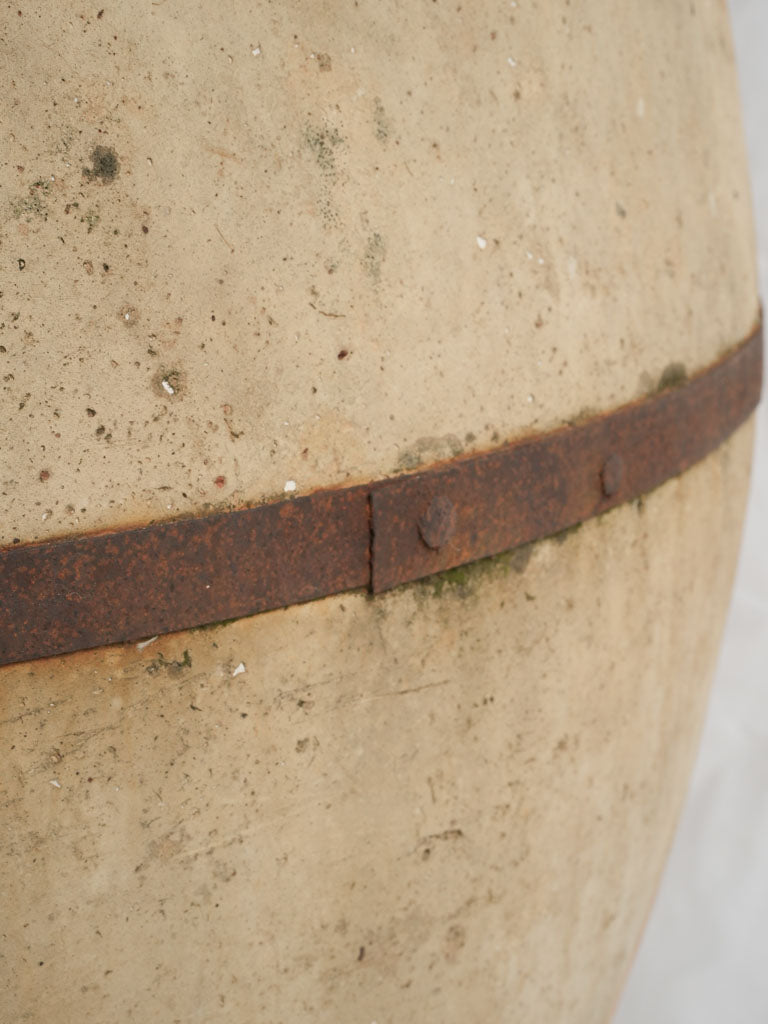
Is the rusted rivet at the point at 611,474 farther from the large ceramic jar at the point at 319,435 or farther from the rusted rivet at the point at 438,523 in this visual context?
the rusted rivet at the point at 438,523

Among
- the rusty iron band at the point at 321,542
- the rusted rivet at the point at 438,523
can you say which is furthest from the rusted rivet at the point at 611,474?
the rusted rivet at the point at 438,523

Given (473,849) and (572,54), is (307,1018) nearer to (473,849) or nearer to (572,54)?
(473,849)

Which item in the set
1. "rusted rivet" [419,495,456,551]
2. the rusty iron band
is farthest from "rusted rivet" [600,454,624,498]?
"rusted rivet" [419,495,456,551]

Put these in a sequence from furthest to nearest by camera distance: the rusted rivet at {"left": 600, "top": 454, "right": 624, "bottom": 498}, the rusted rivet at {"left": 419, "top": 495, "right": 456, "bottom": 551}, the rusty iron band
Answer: the rusted rivet at {"left": 600, "top": 454, "right": 624, "bottom": 498}
the rusted rivet at {"left": 419, "top": 495, "right": 456, "bottom": 551}
the rusty iron band

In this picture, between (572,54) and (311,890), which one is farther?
(572,54)

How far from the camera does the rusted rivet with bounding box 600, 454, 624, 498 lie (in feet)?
3.81

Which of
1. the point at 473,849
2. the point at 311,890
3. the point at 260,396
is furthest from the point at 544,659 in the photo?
the point at 260,396

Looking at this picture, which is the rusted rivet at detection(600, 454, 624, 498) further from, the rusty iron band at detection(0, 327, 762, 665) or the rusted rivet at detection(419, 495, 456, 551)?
the rusted rivet at detection(419, 495, 456, 551)

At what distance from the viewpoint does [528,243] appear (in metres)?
1.09

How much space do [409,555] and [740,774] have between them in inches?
72.8

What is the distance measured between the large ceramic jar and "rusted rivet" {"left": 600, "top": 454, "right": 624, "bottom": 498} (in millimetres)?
62

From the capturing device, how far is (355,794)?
3.37ft

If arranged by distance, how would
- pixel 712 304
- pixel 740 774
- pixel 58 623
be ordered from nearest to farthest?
pixel 58 623
pixel 712 304
pixel 740 774

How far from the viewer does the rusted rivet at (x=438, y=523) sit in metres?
0.99
